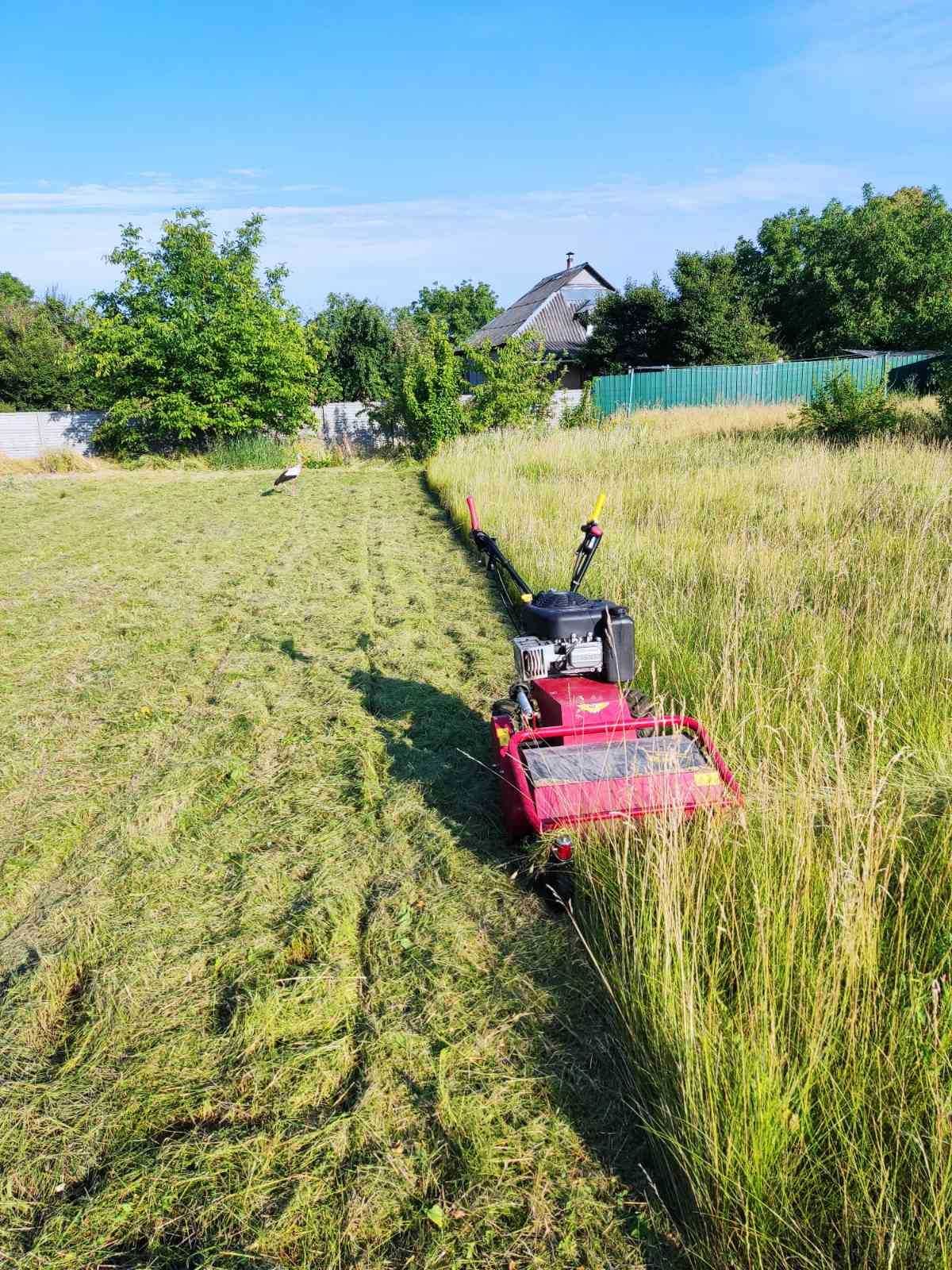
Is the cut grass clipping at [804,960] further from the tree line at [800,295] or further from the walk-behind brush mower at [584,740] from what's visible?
the tree line at [800,295]

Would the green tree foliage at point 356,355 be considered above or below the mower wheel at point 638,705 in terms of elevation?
above

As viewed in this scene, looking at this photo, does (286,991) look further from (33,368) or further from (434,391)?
(33,368)

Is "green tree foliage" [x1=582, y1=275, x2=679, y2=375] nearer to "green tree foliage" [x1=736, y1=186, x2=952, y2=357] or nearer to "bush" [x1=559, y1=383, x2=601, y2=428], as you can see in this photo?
"green tree foliage" [x1=736, y1=186, x2=952, y2=357]

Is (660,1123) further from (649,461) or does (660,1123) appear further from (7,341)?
(7,341)

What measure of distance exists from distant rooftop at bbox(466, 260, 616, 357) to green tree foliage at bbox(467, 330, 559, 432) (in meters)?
18.0

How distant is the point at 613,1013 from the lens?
2.46 m

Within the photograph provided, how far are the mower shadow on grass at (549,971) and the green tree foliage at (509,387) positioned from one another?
49.6 ft

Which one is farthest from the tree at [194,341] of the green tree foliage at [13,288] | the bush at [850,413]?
the green tree foliage at [13,288]

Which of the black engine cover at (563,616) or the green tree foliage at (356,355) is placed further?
the green tree foliage at (356,355)

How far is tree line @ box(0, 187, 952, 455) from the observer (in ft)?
65.4

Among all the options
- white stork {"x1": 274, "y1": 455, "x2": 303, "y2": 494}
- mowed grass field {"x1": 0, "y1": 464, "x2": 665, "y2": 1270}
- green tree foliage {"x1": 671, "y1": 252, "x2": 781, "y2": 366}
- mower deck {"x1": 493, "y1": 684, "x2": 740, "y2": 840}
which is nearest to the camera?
mowed grass field {"x1": 0, "y1": 464, "x2": 665, "y2": 1270}

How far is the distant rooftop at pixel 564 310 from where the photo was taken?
3691 centimetres

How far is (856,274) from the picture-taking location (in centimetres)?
3709

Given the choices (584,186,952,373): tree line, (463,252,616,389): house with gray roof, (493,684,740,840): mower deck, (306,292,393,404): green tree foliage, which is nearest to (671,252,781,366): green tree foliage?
(584,186,952,373): tree line
